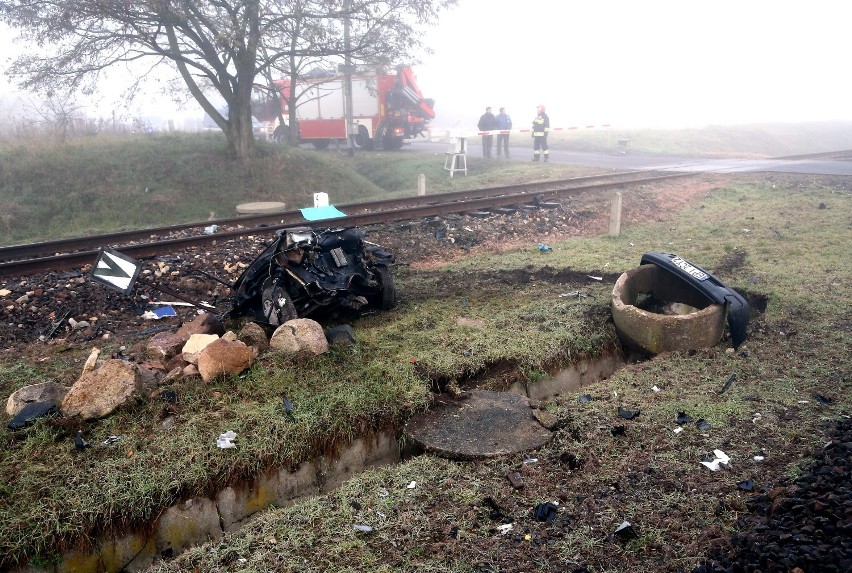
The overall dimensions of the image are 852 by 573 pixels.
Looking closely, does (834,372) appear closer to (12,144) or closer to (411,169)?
(411,169)

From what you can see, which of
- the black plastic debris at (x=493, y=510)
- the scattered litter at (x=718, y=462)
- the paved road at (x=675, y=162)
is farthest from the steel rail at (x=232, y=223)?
the scattered litter at (x=718, y=462)

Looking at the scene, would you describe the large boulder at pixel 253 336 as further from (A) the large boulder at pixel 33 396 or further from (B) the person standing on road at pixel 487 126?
(B) the person standing on road at pixel 487 126

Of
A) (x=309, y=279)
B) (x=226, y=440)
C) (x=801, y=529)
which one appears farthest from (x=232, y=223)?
(x=801, y=529)

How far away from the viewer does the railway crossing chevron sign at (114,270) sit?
543cm

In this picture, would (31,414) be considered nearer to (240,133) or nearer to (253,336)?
(253,336)

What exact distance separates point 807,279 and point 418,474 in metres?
5.91

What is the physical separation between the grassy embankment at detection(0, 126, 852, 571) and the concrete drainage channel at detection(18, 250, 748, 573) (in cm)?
11

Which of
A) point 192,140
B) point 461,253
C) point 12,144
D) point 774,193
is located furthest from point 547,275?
point 12,144

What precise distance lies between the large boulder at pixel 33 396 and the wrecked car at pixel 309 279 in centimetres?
180

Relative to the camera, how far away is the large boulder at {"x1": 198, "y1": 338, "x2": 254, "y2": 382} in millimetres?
4703

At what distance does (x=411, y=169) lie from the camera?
62.0ft

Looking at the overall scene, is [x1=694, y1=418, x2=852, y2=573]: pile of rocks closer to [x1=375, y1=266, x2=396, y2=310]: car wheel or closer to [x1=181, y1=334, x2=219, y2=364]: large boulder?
[x1=181, y1=334, x2=219, y2=364]: large boulder

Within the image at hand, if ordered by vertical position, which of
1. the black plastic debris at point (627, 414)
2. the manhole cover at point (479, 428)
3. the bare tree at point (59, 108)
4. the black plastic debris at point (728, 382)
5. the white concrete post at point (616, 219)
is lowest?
the manhole cover at point (479, 428)

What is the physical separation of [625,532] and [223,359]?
3.14 meters
